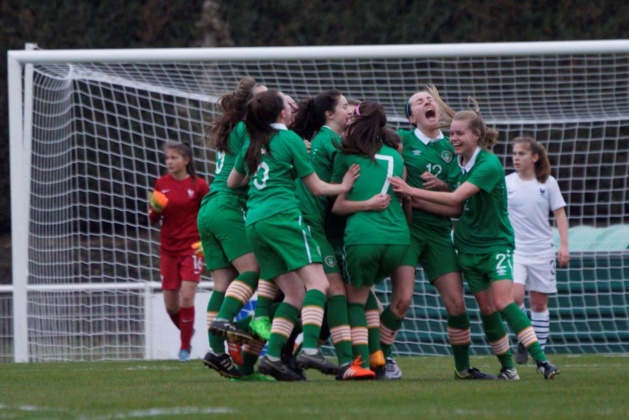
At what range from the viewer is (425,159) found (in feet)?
25.8

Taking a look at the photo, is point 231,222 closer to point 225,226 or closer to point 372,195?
point 225,226

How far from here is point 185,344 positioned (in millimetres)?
10625

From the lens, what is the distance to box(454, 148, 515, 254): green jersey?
24.8 feet

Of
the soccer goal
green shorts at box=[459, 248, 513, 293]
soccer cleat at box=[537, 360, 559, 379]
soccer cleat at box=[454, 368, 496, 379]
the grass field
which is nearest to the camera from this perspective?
the grass field

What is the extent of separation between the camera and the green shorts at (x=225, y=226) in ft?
25.7

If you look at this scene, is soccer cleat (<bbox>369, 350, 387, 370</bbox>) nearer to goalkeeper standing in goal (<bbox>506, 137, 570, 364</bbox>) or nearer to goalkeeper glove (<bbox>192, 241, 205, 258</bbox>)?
goalkeeper standing in goal (<bbox>506, 137, 570, 364</bbox>)

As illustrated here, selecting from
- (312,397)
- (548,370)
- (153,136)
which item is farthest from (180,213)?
(312,397)

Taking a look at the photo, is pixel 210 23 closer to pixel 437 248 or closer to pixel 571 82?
pixel 571 82

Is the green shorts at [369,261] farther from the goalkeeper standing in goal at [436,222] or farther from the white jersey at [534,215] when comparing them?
the white jersey at [534,215]

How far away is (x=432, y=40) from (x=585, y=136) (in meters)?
3.07

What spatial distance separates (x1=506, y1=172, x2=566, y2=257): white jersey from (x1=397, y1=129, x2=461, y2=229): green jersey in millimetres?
2642

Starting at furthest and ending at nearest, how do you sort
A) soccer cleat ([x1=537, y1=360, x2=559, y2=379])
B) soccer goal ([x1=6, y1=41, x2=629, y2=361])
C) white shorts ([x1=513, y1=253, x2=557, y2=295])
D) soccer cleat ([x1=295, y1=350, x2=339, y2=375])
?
1. soccer goal ([x1=6, y1=41, x2=629, y2=361])
2. white shorts ([x1=513, y1=253, x2=557, y2=295])
3. soccer cleat ([x1=537, y1=360, x2=559, y2=379])
4. soccer cleat ([x1=295, y1=350, x2=339, y2=375])

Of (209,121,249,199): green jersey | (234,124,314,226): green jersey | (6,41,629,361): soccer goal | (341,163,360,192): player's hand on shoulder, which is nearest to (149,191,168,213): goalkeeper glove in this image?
(6,41,629,361): soccer goal

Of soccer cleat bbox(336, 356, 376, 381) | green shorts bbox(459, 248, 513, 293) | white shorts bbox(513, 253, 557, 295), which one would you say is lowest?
soccer cleat bbox(336, 356, 376, 381)
